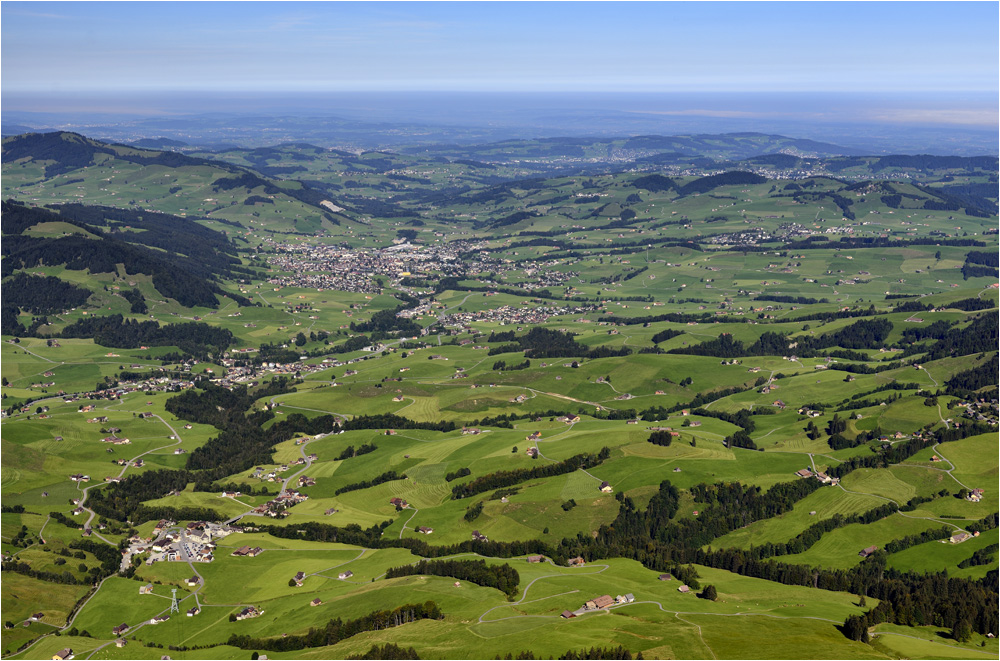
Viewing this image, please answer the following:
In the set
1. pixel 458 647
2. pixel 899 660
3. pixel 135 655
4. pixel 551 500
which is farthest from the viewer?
pixel 551 500

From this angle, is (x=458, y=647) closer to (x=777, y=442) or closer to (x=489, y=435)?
(x=489, y=435)

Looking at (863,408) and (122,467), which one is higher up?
(863,408)

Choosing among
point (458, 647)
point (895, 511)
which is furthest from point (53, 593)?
point (895, 511)

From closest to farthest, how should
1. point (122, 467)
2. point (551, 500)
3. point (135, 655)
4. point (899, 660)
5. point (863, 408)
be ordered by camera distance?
1. point (899, 660)
2. point (135, 655)
3. point (551, 500)
4. point (122, 467)
5. point (863, 408)

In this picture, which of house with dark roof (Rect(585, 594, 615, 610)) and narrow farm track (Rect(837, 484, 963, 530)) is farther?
narrow farm track (Rect(837, 484, 963, 530))

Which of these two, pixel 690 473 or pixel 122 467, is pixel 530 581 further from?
pixel 122 467

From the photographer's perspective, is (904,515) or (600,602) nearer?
(600,602)

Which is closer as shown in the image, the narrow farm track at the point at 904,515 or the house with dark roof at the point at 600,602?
the house with dark roof at the point at 600,602

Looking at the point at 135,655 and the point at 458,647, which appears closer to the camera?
the point at 458,647

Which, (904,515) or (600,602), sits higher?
(600,602)

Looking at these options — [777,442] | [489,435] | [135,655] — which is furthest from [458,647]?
[777,442]
